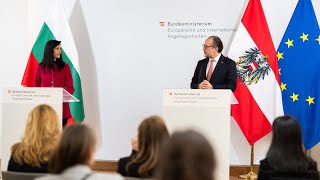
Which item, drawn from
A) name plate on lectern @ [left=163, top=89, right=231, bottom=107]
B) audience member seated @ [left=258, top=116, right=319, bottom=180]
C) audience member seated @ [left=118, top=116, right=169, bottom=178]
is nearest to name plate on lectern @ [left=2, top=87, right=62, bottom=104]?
name plate on lectern @ [left=163, top=89, right=231, bottom=107]

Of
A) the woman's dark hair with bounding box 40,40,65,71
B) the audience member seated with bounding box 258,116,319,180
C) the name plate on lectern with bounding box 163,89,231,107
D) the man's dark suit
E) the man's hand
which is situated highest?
the woman's dark hair with bounding box 40,40,65,71

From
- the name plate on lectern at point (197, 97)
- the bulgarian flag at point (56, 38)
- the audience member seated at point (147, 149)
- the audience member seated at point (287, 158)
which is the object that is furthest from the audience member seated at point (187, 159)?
the bulgarian flag at point (56, 38)

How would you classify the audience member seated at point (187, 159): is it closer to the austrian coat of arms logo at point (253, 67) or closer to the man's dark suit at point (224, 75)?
the man's dark suit at point (224, 75)

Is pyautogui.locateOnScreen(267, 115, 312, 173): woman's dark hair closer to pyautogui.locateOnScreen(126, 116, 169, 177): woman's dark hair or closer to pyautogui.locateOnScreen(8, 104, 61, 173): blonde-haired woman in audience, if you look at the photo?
pyautogui.locateOnScreen(126, 116, 169, 177): woman's dark hair

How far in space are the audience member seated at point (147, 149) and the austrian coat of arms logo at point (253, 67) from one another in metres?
3.08

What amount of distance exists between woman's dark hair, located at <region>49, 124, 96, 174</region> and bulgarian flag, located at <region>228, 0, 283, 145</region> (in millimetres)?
3847

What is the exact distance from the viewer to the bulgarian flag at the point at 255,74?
5.75 meters

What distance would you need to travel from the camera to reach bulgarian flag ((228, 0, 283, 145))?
5750 millimetres

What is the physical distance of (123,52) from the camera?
6.41 m

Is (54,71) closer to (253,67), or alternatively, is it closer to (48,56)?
(48,56)

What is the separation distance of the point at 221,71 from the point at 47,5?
2823 millimetres

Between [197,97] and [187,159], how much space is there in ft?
9.53

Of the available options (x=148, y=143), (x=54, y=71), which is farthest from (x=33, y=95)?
(x=148, y=143)

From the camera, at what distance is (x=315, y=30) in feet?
18.6
